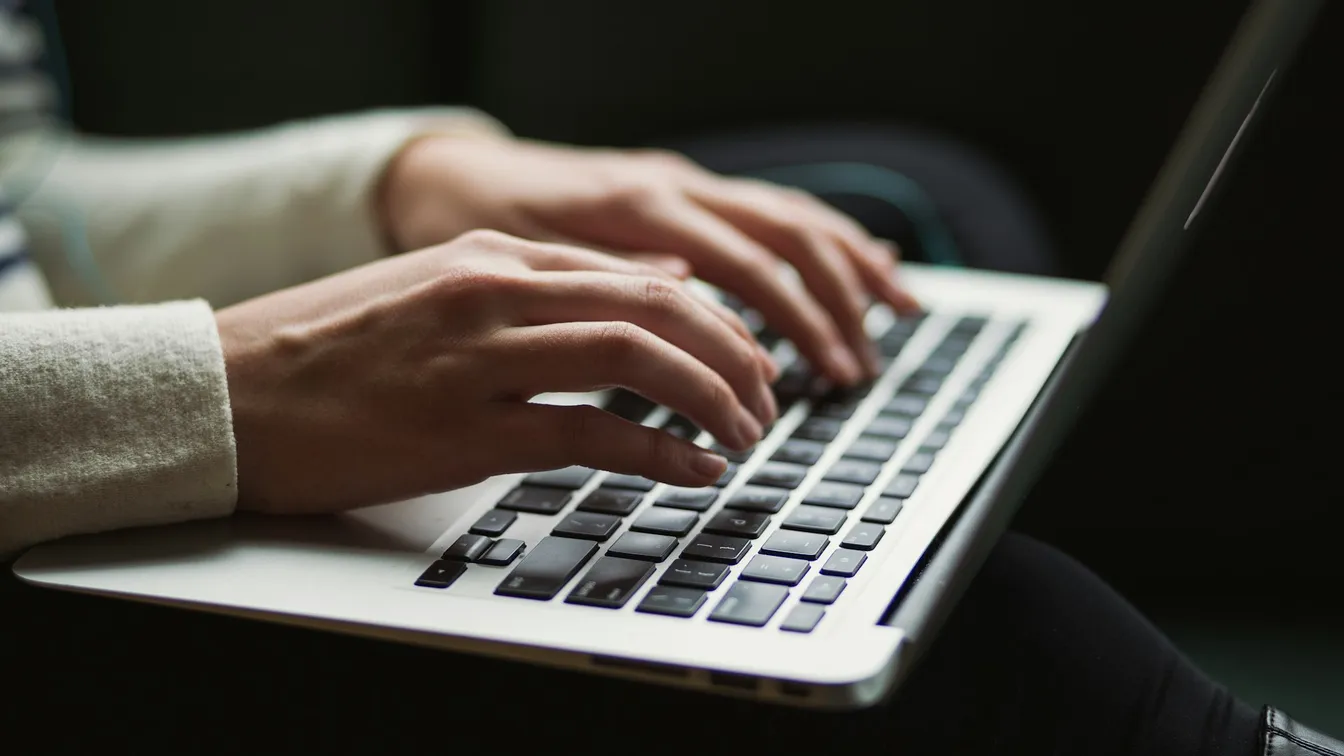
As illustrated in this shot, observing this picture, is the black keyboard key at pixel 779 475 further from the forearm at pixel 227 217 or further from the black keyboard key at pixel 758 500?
the forearm at pixel 227 217

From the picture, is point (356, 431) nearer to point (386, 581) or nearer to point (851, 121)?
point (386, 581)

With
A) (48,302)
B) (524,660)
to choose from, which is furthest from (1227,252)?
(48,302)

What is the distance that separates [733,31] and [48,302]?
0.92m

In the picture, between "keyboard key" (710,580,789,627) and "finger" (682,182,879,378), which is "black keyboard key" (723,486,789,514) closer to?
"keyboard key" (710,580,789,627)

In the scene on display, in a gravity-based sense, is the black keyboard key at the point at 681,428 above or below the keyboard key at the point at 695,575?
below

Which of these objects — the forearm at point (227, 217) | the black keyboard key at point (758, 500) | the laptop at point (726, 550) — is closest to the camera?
the laptop at point (726, 550)

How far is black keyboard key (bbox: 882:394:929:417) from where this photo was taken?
62 centimetres

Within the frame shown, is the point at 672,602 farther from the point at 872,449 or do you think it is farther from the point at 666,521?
the point at 872,449

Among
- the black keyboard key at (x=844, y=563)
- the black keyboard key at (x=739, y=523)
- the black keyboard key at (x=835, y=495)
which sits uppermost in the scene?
the black keyboard key at (x=844, y=563)

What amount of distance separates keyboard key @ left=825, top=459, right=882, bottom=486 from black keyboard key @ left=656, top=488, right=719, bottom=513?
0.20 feet

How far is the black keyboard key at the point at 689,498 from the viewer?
1.67 ft

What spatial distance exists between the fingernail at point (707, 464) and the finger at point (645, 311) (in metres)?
0.05

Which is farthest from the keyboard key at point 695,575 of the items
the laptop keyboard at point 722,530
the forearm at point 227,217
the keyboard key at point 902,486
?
the forearm at point 227,217

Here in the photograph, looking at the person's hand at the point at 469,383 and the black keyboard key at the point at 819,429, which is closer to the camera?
the person's hand at the point at 469,383
